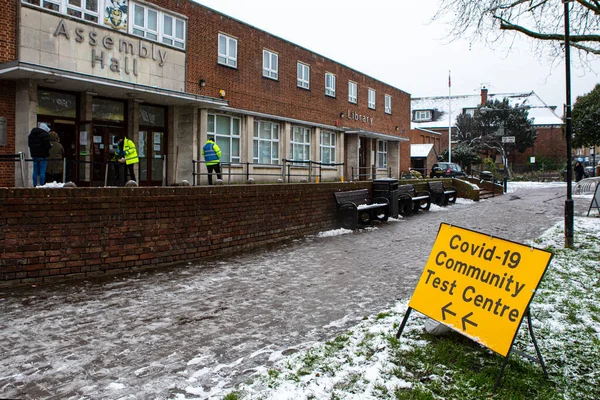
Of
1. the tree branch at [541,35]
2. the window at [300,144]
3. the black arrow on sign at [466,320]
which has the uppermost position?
the tree branch at [541,35]

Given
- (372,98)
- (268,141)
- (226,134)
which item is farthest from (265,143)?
(372,98)

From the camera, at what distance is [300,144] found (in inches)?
976

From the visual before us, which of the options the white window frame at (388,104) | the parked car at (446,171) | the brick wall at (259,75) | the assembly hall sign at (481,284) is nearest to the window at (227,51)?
the brick wall at (259,75)

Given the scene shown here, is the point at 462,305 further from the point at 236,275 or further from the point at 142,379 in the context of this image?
the point at 236,275

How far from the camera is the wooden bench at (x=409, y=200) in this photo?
57.4ft

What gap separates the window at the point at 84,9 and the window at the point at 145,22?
1.41 metres

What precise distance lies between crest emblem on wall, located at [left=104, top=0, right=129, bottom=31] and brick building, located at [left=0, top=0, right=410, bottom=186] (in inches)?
1.3

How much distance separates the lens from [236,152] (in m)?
20.5

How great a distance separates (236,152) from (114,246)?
12.8m

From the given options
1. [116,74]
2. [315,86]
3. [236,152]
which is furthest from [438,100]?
[116,74]

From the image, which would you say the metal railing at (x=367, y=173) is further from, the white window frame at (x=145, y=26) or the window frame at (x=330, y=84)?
the white window frame at (x=145, y=26)

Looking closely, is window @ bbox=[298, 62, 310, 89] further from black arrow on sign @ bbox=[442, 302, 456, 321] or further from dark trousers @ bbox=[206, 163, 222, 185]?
black arrow on sign @ bbox=[442, 302, 456, 321]

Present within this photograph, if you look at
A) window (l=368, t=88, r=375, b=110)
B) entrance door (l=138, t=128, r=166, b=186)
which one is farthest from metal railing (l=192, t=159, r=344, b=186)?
window (l=368, t=88, r=375, b=110)

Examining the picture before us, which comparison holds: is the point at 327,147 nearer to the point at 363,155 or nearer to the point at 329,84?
the point at 329,84
